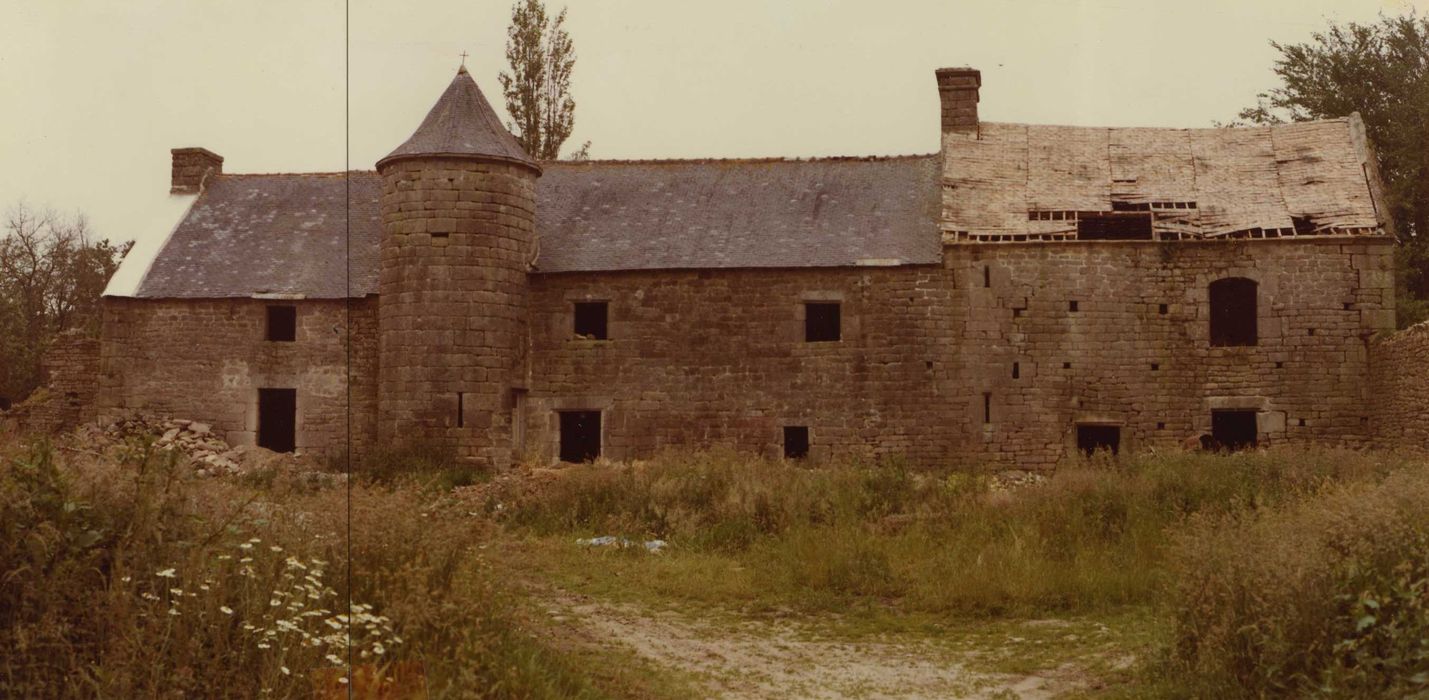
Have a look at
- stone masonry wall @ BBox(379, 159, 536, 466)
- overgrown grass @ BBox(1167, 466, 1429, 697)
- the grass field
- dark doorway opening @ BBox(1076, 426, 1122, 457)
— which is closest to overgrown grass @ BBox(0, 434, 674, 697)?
the grass field

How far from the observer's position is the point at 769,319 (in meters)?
23.2

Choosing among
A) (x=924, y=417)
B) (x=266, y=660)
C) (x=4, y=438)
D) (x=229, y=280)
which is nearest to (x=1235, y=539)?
(x=266, y=660)

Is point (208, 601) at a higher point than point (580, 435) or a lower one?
lower

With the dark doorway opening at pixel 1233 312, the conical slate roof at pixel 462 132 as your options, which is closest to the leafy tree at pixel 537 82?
the conical slate roof at pixel 462 132

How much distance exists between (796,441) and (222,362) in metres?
10.7

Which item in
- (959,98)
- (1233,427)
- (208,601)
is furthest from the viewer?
(959,98)

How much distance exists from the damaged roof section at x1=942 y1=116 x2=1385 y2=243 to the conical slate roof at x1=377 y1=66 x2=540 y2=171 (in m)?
7.92

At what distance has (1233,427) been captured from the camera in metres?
22.8

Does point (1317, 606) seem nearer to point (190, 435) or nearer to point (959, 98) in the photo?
point (959, 98)

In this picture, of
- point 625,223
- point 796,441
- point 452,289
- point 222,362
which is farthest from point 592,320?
point 222,362

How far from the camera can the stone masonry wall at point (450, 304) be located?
72.2 ft

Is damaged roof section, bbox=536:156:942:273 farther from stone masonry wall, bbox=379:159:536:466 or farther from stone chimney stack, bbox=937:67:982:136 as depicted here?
stone masonry wall, bbox=379:159:536:466

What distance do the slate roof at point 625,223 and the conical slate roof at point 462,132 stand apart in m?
1.92

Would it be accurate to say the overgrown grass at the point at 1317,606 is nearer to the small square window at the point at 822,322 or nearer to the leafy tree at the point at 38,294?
the small square window at the point at 822,322
